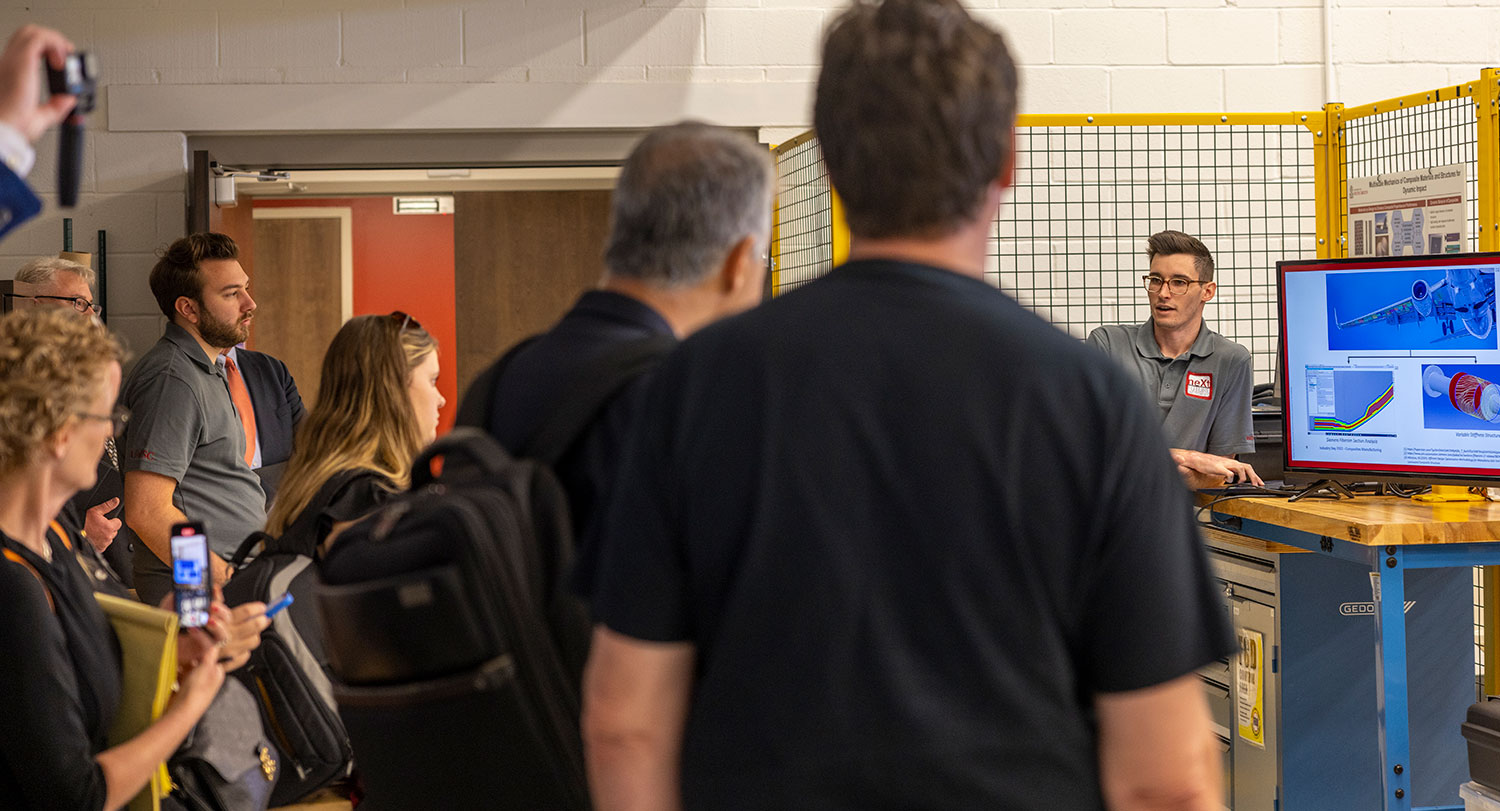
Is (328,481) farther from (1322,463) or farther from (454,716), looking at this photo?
(1322,463)

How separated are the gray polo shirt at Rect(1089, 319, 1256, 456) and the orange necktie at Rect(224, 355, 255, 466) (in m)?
2.31

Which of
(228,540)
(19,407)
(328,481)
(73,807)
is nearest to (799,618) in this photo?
(73,807)

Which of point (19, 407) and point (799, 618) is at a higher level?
point (19, 407)

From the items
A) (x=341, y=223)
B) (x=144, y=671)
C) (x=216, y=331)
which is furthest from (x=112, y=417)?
(x=341, y=223)

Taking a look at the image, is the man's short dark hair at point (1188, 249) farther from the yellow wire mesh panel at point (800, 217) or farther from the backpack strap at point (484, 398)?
the backpack strap at point (484, 398)

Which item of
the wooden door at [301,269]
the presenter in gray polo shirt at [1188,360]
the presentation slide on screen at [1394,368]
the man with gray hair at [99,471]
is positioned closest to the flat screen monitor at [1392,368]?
the presentation slide on screen at [1394,368]

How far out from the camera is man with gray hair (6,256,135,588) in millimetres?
3102

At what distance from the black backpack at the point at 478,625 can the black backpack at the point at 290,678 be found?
2.55ft

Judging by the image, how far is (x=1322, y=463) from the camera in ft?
9.33

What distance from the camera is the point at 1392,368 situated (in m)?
2.72

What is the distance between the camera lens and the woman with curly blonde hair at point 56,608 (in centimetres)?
146

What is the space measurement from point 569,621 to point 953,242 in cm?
54

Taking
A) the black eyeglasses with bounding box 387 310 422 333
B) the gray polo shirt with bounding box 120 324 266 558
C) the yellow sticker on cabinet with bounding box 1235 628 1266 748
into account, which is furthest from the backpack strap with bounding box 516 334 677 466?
the yellow sticker on cabinet with bounding box 1235 628 1266 748

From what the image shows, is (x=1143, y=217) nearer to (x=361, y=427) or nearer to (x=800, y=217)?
(x=800, y=217)
